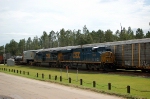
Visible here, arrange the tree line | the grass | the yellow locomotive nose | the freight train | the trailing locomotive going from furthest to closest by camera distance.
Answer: the tree line, the trailing locomotive, the yellow locomotive nose, the freight train, the grass

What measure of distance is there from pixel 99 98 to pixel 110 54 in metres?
21.2

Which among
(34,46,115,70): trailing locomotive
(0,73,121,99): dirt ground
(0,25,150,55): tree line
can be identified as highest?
(0,25,150,55): tree line

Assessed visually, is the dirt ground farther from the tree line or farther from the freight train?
the tree line

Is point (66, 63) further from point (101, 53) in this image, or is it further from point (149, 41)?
point (149, 41)

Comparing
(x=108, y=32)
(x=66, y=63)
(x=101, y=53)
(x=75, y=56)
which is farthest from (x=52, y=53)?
(x=108, y=32)

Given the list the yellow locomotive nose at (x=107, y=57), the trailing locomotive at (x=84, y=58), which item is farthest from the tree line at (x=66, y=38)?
the yellow locomotive nose at (x=107, y=57)

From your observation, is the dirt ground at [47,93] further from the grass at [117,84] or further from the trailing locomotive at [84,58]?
the trailing locomotive at [84,58]

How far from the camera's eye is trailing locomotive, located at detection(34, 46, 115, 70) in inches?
1351

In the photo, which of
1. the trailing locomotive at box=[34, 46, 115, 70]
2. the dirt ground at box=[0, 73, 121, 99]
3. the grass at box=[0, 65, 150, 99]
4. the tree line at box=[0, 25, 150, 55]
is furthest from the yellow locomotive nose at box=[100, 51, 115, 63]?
the tree line at box=[0, 25, 150, 55]

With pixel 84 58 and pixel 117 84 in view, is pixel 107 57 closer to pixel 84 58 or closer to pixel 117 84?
pixel 84 58

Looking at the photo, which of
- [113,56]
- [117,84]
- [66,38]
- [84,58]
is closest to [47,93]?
[117,84]

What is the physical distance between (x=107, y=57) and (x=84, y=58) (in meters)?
6.02

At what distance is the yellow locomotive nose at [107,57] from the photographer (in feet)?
111

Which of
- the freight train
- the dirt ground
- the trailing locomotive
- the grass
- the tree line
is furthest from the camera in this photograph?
the tree line
